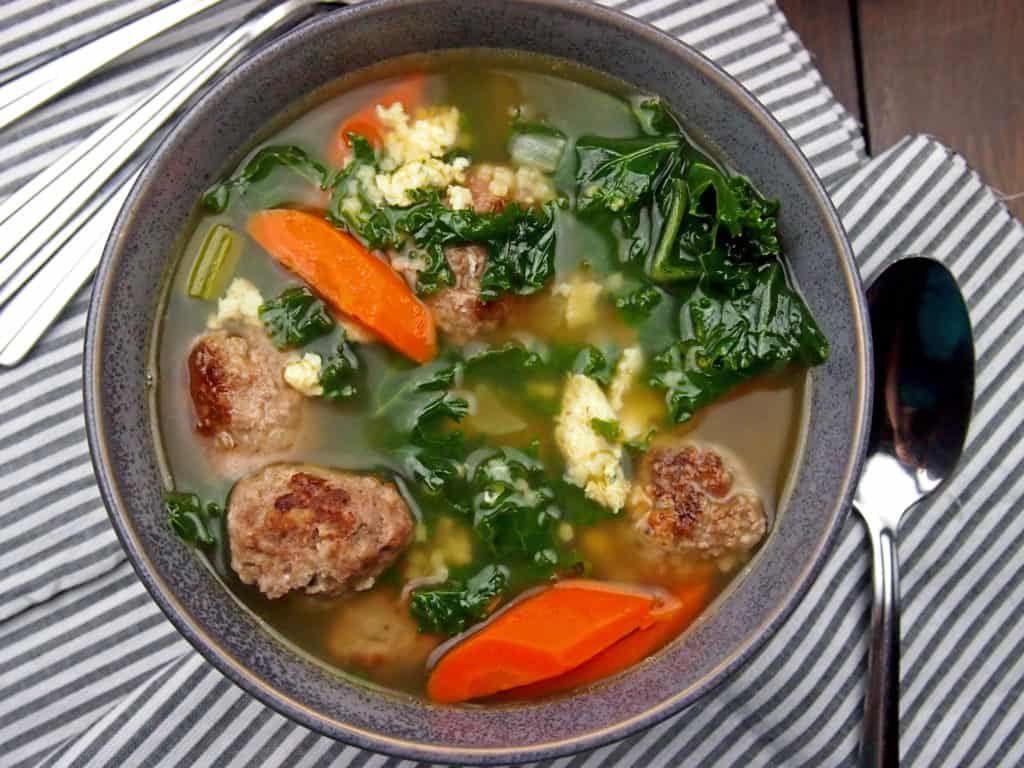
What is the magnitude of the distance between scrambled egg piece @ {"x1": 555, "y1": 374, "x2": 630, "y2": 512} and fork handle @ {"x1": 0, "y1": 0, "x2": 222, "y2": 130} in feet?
5.15

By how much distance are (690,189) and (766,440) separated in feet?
2.31

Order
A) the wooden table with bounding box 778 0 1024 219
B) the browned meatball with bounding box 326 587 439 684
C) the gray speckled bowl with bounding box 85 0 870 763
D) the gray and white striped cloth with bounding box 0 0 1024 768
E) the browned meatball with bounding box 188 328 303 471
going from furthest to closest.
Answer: the wooden table with bounding box 778 0 1024 219
the gray and white striped cloth with bounding box 0 0 1024 768
the browned meatball with bounding box 326 587 439 684
the browned meatball with bounding box 188 328 303 471
the gray speckled bowl with bounding box 85 0 870 763

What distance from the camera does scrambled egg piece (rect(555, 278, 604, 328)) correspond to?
105 inches

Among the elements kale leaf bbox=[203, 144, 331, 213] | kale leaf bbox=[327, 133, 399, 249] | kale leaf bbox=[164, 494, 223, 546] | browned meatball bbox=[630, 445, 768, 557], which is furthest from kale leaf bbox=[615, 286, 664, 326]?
kale leaf bbox=[164, 494, 223, 546]

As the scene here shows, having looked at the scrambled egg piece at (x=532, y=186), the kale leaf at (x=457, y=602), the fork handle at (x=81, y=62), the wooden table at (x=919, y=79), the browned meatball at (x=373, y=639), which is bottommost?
the browned meatball at (x=373, y=639)

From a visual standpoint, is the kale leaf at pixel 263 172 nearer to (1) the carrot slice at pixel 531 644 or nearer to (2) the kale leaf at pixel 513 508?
(2) the kale leaf at pixel 513 508

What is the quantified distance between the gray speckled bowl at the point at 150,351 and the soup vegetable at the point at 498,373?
6 centimetres

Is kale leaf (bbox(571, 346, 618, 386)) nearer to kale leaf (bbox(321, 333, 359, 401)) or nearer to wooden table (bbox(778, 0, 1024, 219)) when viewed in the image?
kale leaf (bbox(321, 333, 359, 401))

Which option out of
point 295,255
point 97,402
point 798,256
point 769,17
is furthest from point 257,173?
point 769,17

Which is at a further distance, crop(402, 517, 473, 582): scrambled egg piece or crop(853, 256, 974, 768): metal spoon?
crop(853, 256, 974, 768): metal spoon

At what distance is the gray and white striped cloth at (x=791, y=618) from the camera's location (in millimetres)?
2854

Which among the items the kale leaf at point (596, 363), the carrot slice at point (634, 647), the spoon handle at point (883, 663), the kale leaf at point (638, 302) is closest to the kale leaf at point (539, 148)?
the kale leaf at point (638, 302)

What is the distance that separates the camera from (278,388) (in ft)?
8.37

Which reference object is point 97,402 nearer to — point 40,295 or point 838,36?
point 40,295
